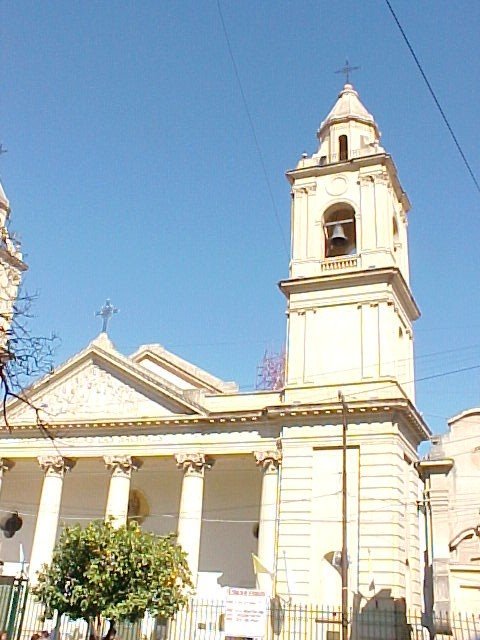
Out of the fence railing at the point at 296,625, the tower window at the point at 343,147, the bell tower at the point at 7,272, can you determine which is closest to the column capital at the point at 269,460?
the fence railing at the point at 296,625

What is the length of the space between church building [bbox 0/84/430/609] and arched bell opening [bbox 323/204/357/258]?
0.08 meters

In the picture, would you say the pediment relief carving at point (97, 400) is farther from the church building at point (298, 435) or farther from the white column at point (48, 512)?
the white column at point (48, 512)

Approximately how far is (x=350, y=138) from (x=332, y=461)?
13.9 m

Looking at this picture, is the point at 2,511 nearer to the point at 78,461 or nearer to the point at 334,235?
the point at 78,461

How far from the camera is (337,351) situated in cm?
2545

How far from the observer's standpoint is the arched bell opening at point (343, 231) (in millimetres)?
27984

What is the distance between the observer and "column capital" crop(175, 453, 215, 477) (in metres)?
25.7

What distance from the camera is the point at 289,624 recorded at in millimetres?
21469

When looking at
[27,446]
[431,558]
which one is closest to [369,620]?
[431,558]

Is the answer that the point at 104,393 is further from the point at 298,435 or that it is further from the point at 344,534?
the point at 344,534

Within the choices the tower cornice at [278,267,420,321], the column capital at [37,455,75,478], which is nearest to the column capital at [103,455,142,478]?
the column capital at [37,455,75,478]

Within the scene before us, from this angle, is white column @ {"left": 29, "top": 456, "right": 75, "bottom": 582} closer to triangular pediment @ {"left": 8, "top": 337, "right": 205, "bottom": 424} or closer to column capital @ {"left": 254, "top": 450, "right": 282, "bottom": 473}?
triangular pediment @ {"left": 8, "top": 337, "right": 205, "bottom": 424}

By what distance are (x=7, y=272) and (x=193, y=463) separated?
10.1 meters

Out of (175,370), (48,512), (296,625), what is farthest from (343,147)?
(48,512)
